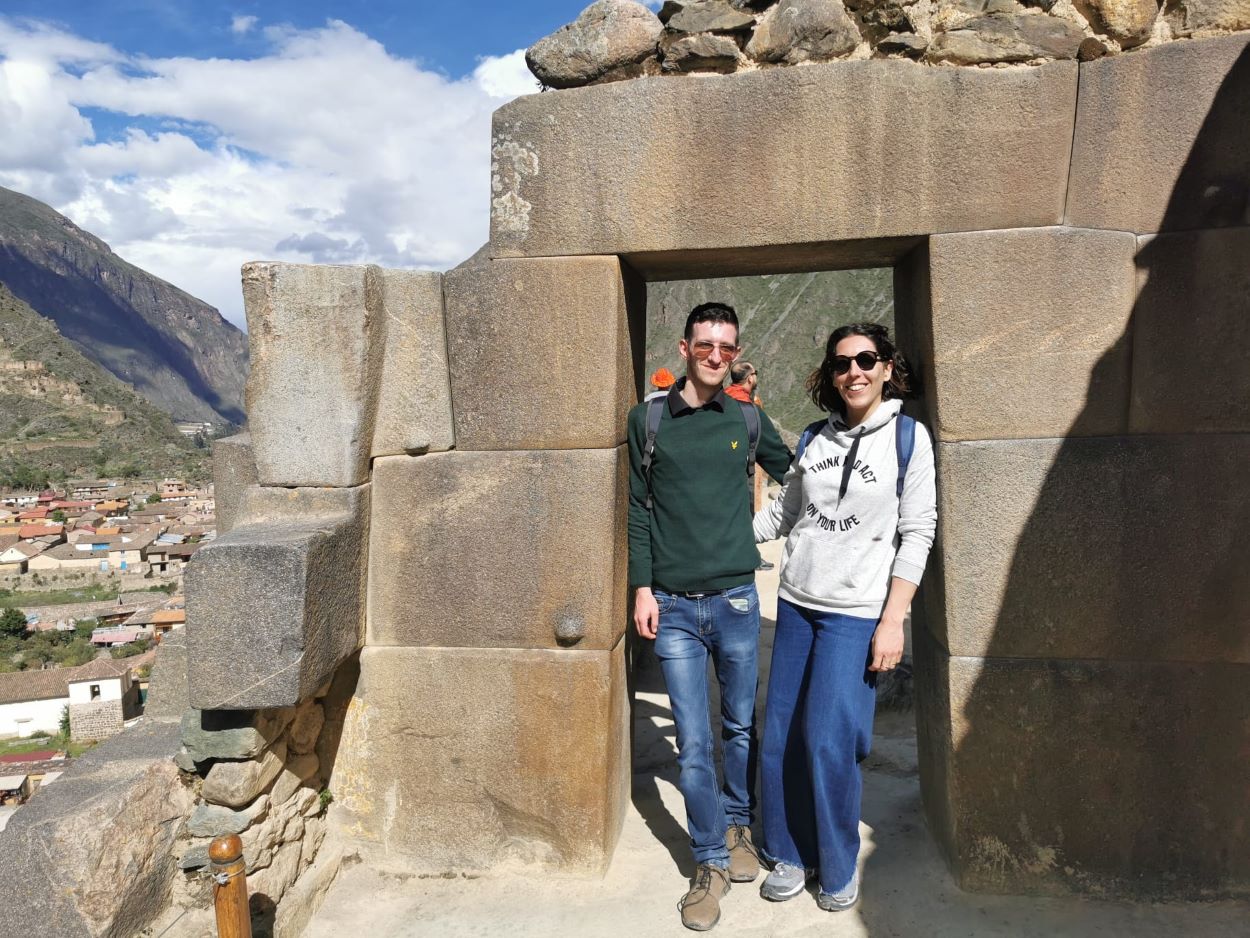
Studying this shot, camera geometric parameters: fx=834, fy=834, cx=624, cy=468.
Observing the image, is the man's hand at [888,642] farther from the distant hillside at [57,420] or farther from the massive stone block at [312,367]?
the distant hillside at [57,420]

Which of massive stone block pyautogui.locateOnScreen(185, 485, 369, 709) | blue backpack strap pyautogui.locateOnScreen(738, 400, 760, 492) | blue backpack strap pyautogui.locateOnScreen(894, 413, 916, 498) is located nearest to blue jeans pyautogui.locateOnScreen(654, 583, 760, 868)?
blue backpack strap pyautogui.locateOnScreen(738, 400, 760, 492)

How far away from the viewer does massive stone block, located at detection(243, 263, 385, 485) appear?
2975mm

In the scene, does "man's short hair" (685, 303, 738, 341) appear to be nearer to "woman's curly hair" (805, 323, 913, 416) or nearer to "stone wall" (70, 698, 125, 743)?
"woman's curly hair" (805, 323, 913, 416)

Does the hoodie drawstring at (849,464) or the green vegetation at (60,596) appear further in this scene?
the green vegetation at (60,596)

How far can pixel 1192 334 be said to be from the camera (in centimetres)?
268

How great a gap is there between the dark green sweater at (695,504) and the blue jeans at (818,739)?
0.28 meters

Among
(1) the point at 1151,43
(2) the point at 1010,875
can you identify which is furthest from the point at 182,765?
(1) the point at 1151,43

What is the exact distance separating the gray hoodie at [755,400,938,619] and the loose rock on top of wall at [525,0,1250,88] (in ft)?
3.98

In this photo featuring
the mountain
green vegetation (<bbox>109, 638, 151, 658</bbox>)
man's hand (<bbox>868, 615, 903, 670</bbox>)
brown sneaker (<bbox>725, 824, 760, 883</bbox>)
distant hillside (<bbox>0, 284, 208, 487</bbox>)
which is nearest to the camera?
man's hand (<bbox>868, 615, 903, 670</bbox>)

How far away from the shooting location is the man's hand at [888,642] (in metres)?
2.55

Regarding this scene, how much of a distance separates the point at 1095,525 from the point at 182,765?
125 inches

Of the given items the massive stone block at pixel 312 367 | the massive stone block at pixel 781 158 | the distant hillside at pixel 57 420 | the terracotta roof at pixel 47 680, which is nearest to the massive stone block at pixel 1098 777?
the massive stone block at pixel 781 158

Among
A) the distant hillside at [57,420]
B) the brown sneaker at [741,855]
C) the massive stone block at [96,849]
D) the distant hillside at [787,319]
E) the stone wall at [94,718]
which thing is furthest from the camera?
the distant hillside at [57,420]

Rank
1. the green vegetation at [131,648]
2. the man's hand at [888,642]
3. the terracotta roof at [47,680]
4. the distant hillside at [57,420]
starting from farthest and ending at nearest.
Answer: the distant hillside at [57,420]
the green vegetation at [131,648]
the terracotta roof at [47,680]
the man's hand at [888,642]
